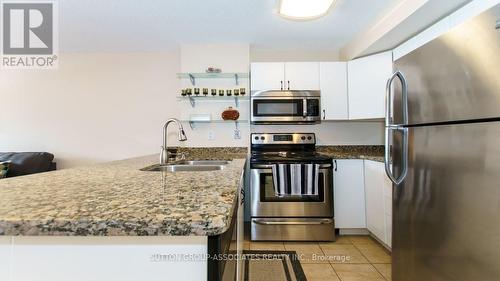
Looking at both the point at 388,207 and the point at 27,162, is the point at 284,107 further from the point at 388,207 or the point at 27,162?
the point at 27,162

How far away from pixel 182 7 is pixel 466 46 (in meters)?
2.00

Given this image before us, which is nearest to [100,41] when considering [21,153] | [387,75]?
[21,153]

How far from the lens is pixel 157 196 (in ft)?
2.19

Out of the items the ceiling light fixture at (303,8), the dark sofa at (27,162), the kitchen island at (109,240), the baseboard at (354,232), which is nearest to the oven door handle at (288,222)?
the baseboard at (354,232)

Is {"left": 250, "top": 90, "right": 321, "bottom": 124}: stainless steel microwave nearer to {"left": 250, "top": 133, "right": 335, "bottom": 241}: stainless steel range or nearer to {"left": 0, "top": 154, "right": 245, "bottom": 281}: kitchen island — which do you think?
{"left": 250, "top": 133, "right": 335, "bottom": 241}: stainless steel range

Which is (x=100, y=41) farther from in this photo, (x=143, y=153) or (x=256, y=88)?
(x=256, y=88)

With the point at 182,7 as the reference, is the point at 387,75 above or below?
below

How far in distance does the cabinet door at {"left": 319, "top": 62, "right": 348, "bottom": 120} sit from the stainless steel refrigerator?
138 centimetres

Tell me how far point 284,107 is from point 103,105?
7.48 ft

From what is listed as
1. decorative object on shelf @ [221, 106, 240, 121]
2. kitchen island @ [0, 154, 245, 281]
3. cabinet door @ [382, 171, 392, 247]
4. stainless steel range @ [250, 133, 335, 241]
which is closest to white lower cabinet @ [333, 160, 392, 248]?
stainless steel range @ [250, 133, 335, 241]

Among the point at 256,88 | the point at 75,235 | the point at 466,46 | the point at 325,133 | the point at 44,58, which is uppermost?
the point at 44,58

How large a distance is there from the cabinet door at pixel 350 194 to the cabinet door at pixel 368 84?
1.79 ft

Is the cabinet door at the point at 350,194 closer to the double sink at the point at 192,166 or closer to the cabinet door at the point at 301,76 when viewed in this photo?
the cabinet door at the point at 301,76

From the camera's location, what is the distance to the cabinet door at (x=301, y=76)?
294cm
